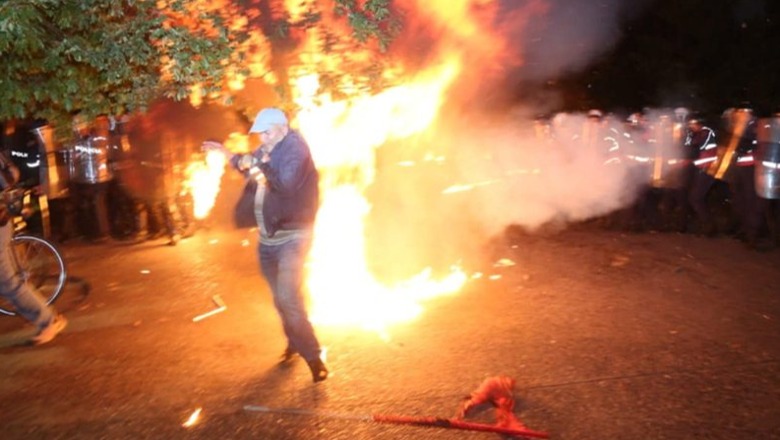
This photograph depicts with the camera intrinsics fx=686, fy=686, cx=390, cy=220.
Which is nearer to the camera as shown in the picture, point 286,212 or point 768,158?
point 286,212

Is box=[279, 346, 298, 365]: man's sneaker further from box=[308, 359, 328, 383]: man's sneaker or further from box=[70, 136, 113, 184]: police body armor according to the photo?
box=[70, 136, 113, 184]: police body armor

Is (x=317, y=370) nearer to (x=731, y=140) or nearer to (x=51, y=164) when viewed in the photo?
(x=51, y=164)

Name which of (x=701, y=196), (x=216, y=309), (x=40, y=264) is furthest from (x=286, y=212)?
(x=701, y=196)

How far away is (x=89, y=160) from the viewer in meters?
9.20

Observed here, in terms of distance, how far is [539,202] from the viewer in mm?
10961

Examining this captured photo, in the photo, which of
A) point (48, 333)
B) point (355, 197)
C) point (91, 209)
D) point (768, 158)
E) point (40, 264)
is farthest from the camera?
point (91, 209)

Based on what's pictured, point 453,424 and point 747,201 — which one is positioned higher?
point 747,201

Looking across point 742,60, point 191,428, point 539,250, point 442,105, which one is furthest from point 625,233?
point 742,60

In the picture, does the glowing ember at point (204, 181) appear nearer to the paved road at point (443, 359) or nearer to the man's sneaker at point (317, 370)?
the paved road at point (443, 359)

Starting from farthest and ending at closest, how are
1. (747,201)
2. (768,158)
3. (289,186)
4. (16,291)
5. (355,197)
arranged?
(355,197) → (747,201) → (768,158) → (16,291) → (289,186)

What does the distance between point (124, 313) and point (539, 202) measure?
679 centimetres

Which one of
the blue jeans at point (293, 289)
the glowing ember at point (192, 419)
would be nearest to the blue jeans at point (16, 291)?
the glowing ember at point (192, 419)

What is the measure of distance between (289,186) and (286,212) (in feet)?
0.61

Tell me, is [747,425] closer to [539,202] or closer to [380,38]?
[380,38]
